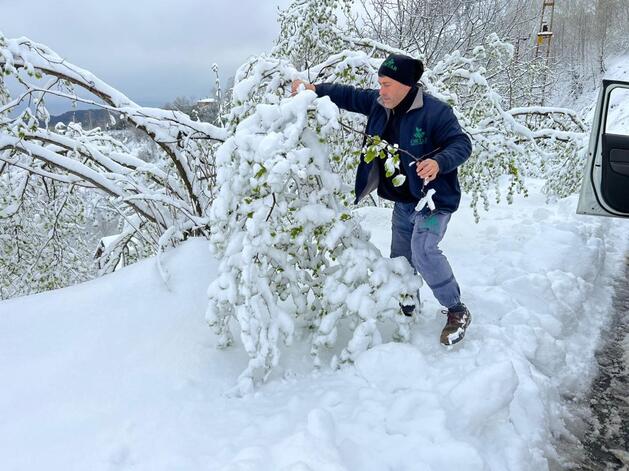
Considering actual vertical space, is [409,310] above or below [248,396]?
above

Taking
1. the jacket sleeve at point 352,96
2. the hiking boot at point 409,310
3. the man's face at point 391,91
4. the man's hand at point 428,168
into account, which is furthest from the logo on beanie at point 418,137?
the hiking boot at point 409,310

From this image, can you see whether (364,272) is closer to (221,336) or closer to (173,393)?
(221,336)

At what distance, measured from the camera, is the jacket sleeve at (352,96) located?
9.88ft

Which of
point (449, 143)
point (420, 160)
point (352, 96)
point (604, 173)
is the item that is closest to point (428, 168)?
point (420, 160)

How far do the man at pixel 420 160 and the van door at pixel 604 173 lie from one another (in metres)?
1.88

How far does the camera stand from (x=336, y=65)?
3801mm

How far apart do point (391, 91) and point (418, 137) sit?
0.31 m

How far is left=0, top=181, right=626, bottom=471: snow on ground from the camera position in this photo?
6.30ft

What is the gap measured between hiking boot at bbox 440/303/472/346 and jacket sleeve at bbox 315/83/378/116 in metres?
1.47

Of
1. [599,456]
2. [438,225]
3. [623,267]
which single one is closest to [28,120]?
[438,225]

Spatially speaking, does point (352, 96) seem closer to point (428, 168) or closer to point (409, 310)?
point (428, 168)

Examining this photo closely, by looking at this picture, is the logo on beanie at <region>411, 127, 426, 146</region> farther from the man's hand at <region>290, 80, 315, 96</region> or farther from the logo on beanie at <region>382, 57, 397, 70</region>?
the man's hand at <region>290, 80, 315, 96</region>

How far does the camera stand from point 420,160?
2.57 metres

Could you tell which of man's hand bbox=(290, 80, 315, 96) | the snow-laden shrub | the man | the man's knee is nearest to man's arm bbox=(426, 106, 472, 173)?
the man
